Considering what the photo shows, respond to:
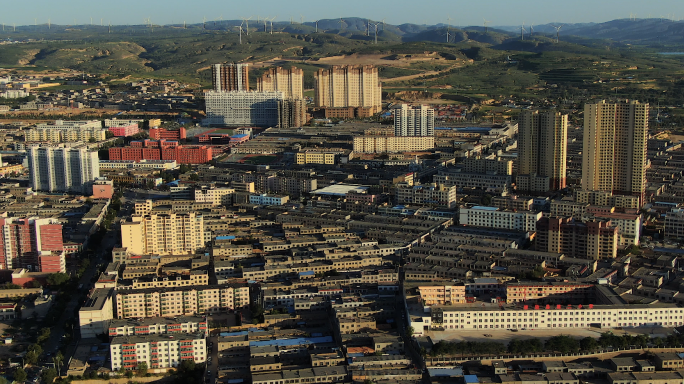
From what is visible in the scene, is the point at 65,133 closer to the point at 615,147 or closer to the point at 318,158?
the point at 318,158

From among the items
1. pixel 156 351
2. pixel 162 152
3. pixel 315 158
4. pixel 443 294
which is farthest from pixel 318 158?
pixel 156 351

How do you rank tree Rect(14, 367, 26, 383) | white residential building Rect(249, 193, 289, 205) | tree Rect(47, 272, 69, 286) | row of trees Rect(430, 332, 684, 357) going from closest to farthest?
row of trees Rect(430, 332, 684, 357)
tree Rect(14, 367, 26, 383)
tree Rect(47, 272, 69, 286)
white residential building Rect(249, 193, 289, 205)

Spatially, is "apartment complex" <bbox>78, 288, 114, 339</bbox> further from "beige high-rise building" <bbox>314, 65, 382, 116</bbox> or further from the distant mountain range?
the distant mountain range

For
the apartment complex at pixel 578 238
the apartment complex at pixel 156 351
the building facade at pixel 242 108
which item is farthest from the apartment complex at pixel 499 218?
the building facade at pixel 242 108

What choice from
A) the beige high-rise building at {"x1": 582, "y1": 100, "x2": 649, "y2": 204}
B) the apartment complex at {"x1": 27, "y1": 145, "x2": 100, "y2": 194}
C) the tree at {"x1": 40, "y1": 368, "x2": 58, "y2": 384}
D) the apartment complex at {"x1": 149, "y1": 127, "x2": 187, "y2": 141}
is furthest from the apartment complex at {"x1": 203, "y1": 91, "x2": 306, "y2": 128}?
the tree at {"x1": 40, "y1": 368, "x2": 58, "y2": 384}

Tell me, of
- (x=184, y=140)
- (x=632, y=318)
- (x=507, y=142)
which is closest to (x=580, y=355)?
(x=632, y=318)

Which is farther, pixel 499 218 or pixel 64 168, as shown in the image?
pixel 64 168

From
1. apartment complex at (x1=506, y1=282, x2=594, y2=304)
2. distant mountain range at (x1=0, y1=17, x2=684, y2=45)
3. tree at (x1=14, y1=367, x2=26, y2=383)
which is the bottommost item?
tree at (x1=14, y1=367, x2=26, y2=383)
